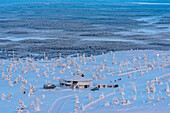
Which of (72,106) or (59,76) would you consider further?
(59,76)

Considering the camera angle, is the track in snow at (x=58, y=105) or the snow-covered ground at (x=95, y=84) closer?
the track in snow at (x=58, y=105)

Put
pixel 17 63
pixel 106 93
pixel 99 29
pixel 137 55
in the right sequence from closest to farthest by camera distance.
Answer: pixel 106 93 → pixel 17 63 → pixel 137 55 → pixel 99 29

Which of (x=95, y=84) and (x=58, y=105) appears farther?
(x=95, y=84)

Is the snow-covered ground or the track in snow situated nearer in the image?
the track in snow

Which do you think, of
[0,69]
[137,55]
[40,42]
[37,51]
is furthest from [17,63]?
[40,42]

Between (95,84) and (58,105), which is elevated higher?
(58,105)

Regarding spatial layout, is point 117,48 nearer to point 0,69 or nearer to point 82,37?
point 82,37

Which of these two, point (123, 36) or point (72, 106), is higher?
point (72, 106)

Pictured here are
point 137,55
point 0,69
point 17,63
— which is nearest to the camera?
point 0,69
